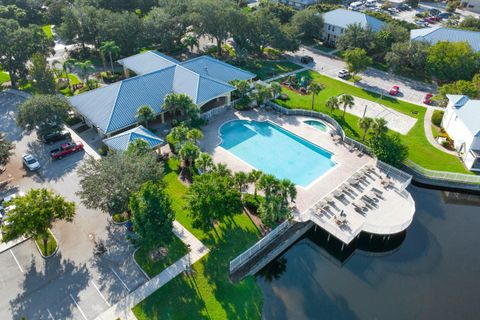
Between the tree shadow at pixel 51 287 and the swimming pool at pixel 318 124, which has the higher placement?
the swimming pool at pixel 318 124

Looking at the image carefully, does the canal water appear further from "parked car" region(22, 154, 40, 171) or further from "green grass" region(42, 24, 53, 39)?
"green grass" region(42, 24, 53, 39)

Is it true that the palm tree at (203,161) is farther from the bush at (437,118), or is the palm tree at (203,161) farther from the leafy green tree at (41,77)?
the bush at (437,118)

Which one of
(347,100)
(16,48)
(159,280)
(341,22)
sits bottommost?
(159,280)

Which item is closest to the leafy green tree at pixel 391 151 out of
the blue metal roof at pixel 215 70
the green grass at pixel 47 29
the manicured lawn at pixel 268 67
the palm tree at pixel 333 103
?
the palm tree at pixel 333 103

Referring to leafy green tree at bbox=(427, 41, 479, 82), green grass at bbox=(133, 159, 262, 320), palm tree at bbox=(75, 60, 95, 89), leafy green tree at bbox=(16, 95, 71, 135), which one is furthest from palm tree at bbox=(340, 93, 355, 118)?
palm tree at bbox=(75, 60, 95, 89)

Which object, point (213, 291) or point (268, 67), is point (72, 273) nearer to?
point (213, 291)

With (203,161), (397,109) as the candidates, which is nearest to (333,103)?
(397,109)
